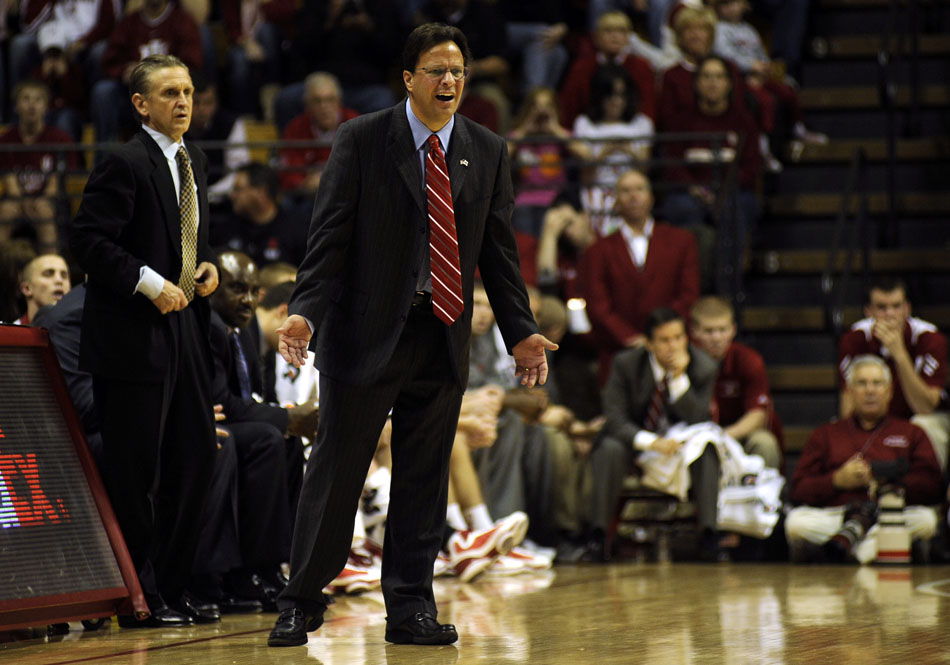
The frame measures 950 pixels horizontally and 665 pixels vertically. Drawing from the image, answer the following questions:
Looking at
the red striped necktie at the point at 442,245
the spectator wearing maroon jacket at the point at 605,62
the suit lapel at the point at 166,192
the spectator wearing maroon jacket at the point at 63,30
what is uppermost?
the spectator wearing maroon jacket at the point at 63,30

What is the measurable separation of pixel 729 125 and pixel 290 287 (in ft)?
13.4

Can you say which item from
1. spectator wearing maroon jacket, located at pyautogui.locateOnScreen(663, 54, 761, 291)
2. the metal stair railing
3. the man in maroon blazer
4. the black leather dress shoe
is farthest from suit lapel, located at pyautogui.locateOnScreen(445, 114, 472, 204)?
spectator wearing maroon jacket, located at pyautogui.locateOnScreen(663, 54, 761, 291)

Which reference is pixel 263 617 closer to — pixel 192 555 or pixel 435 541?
pixel 192 555

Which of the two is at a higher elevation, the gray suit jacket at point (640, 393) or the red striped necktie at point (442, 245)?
the red striped necktie at point (442, 245)

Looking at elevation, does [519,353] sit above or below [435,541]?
above

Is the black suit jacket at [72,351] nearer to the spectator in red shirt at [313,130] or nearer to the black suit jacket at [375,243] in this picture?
the black suit jacket at [375,243]

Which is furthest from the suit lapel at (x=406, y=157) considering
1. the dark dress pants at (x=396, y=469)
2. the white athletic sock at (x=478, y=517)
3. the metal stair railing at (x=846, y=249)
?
the metal stair railing at (x=846, y=249)

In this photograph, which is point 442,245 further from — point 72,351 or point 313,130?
point 313,130

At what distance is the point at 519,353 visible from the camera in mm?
4207

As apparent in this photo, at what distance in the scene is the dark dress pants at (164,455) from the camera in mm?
4621

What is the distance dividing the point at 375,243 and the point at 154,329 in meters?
0.95

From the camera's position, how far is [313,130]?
9.60 m

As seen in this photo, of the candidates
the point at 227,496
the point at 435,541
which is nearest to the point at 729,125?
the point at 227,496

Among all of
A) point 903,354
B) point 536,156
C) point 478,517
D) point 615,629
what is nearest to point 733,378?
point 903,354
